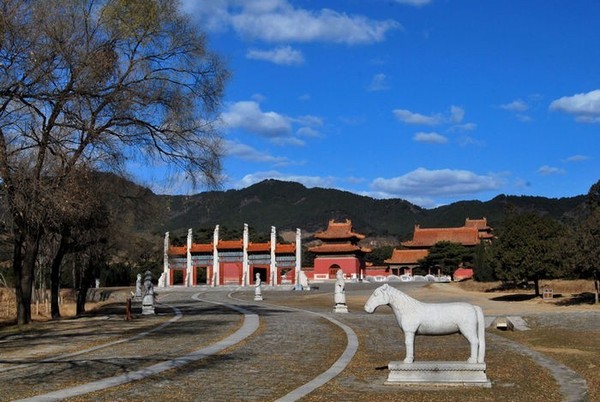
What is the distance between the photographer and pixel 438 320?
364 inches

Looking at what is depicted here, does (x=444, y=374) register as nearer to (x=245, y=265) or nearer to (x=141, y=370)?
(x=141, y=370)

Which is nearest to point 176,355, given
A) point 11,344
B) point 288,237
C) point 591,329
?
point 11,344

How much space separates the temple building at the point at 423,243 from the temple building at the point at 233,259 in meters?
16.1

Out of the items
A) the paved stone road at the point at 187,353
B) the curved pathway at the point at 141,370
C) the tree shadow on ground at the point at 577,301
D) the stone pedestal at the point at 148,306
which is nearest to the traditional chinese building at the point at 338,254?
the tree shadow on ground at the point at 577,301

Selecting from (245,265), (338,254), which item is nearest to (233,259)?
(245,265)

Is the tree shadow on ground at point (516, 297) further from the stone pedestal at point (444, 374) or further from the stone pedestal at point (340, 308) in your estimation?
the stone pedestal at point (444, 374)

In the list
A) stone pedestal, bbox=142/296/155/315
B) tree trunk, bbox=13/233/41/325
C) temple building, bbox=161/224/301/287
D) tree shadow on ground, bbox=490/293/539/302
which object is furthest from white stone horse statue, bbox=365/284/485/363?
temple building, bbox=161/224/301/287

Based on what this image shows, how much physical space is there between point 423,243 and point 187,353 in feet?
257

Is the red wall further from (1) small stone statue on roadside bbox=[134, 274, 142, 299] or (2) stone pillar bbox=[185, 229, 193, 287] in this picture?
(1) small stone statue on roadside bbox=[134, 274, 142, 299]

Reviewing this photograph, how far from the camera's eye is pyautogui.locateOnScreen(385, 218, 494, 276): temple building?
86.1 metres

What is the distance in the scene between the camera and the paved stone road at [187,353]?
8922mm

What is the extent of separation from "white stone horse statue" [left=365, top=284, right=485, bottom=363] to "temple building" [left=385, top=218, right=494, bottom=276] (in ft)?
251

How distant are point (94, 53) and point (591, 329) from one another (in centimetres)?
1636

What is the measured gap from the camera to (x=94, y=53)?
18.2 metres
